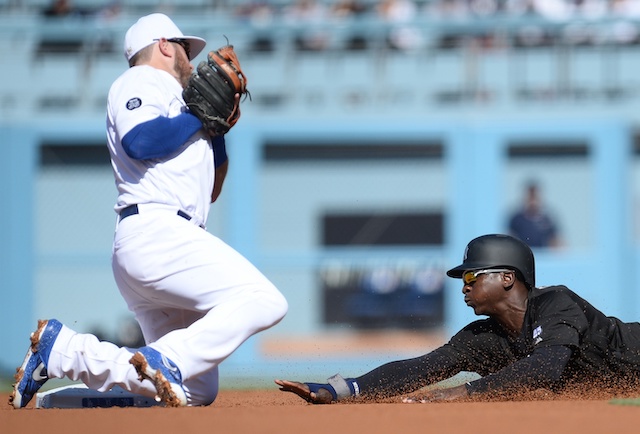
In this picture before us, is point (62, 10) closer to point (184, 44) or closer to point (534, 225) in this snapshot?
point (534, 225)

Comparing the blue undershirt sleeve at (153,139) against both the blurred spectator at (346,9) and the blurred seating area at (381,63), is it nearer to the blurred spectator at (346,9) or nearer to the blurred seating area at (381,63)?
the blurred seating area at (381,63)

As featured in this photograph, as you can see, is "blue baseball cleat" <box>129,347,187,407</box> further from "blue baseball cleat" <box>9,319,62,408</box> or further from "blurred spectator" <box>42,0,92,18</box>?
"blurred spectator" <box>42,0,92,18</box>

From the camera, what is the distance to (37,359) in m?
4.38

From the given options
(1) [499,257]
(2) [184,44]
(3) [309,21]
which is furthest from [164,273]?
(3) [309,21]

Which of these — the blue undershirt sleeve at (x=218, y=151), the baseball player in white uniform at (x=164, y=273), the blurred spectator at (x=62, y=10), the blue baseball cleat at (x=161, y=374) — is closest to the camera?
the blue baseball cleat at (x=161, y=374)

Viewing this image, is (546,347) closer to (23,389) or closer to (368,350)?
(23,389)

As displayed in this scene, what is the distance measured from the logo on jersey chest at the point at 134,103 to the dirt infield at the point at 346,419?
4.23ft

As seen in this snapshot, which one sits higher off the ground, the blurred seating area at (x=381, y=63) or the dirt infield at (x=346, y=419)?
the blurred seating area at (x=381, y=63)

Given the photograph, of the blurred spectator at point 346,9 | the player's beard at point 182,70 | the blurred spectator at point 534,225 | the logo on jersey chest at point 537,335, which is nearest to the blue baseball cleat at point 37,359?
the player's beard at point 182,70

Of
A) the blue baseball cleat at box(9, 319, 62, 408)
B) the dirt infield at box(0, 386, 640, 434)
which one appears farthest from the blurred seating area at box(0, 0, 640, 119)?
the dirt infield at box(0, 386, 640, 434)

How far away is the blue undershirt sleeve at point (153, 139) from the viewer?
4309mm

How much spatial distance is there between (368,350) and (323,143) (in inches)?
113

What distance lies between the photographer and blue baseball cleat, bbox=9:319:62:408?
4.36 metres

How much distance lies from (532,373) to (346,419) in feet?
3.37
